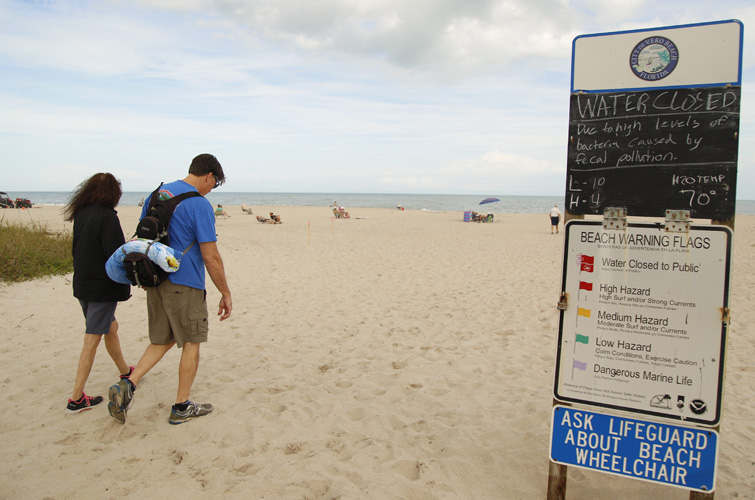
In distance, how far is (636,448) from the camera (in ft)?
7.97

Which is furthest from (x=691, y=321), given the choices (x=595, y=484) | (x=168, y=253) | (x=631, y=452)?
(x=168, y=253)

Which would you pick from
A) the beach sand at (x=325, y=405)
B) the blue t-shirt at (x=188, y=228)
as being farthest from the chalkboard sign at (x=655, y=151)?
the blue t-shirt at (x=188, y=228)

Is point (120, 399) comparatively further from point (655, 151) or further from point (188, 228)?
point (655, 151)

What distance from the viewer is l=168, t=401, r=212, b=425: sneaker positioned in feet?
11.3

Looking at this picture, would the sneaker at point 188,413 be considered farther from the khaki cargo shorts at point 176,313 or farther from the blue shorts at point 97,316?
the blue shorts at point 97,316

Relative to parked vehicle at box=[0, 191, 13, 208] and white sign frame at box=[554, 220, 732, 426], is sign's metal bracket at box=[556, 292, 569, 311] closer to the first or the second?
white sign frame at box=[554, 220, 732, 426]

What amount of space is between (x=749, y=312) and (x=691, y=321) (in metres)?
5.89

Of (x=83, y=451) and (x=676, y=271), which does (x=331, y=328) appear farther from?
(x=676, y=271)

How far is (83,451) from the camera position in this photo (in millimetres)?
3102

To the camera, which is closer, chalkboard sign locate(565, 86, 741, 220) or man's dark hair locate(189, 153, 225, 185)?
chalkboard sign locate(565, 86, 741, 220)

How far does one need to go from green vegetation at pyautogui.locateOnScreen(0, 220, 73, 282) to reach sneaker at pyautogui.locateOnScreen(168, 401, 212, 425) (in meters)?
6.49

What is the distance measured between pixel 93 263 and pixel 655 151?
3.77 metres

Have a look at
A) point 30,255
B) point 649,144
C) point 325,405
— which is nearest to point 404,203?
point 30,255

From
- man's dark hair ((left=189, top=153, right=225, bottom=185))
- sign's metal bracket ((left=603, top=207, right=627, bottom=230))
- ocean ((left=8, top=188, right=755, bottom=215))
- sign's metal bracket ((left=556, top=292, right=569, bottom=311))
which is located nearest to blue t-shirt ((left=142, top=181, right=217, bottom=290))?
man's dark hair ((left=189, top=153, right=225, bottom=185))
